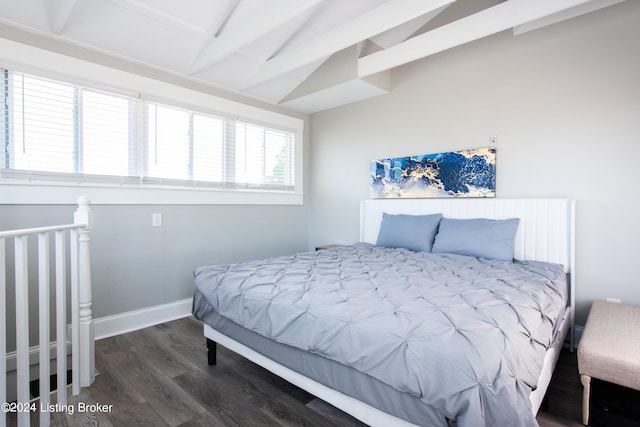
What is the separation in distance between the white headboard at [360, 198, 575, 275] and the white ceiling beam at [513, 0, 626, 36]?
140 cm

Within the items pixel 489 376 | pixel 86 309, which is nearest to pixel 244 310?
pixel 86 309

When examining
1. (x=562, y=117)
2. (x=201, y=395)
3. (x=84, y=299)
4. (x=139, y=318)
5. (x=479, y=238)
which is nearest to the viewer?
(x=201, y=395)

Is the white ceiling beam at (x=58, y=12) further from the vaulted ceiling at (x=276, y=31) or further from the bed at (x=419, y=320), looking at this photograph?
the bed at (x=419, y=320)

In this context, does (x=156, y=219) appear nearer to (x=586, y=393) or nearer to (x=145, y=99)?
(x=145, y=99)

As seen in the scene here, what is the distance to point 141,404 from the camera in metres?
1.78

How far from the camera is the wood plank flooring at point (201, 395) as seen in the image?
1.65 m

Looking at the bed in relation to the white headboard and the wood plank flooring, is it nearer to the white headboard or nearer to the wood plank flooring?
the white headboard

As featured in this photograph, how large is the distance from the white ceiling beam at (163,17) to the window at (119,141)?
72cm

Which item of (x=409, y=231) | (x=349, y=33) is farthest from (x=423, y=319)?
(x=349, y=33)

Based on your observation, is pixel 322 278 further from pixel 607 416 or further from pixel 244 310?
pixel 607 416

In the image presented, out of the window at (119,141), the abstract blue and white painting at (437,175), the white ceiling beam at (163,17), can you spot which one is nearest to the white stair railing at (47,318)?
the window at (119,141)

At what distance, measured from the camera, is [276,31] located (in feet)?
9.69

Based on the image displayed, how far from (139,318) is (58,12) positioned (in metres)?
2.40

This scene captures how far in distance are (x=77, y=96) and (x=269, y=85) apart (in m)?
1.78
